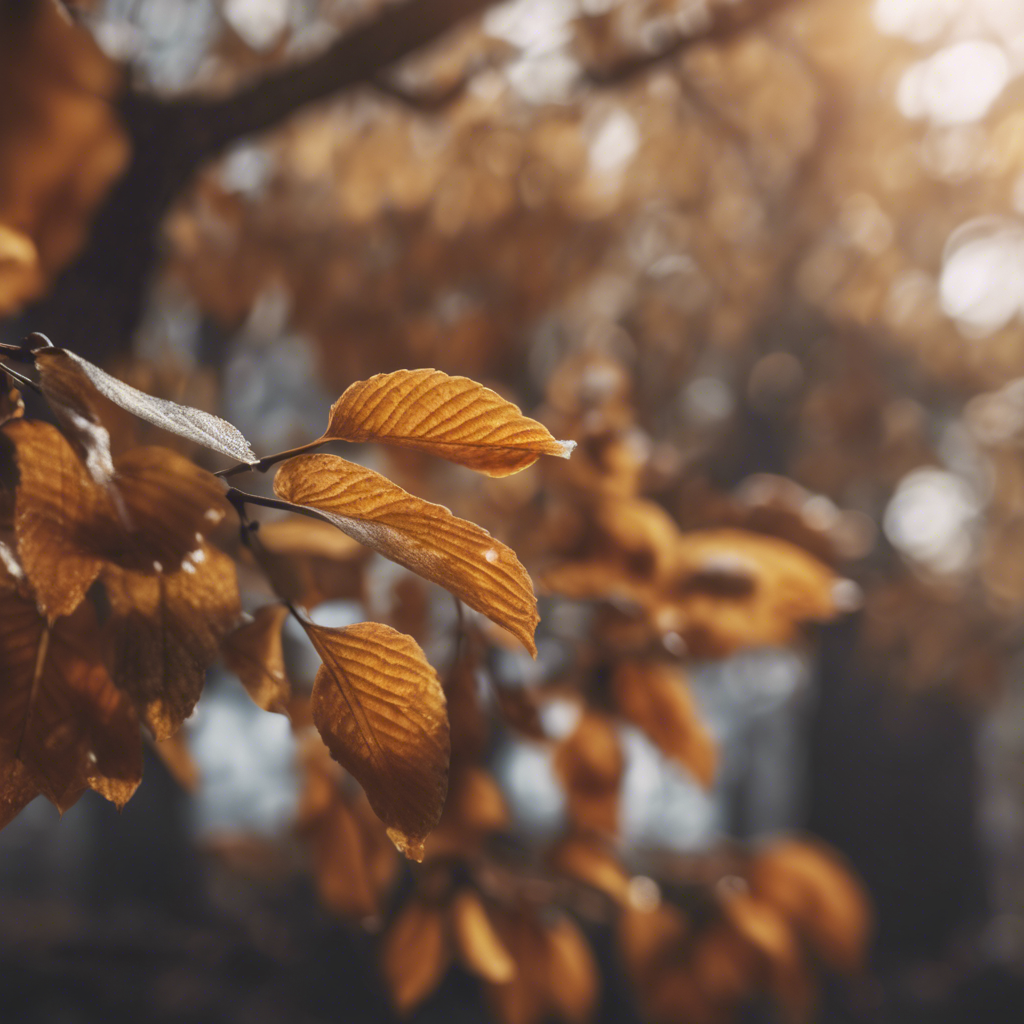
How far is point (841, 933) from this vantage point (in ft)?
2.73

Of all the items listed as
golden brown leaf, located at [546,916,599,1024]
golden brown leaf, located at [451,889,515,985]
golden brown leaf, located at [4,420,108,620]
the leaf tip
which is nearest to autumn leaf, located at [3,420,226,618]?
golden brown leaf, located at [4,420,108,620]

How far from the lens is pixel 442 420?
0.94ft

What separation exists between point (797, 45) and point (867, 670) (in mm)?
3530

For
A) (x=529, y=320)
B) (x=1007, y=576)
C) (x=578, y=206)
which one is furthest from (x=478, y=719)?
(x=1007, y=576)

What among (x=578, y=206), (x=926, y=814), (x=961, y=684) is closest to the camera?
(x=578, y=206)

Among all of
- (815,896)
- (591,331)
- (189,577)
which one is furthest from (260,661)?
(591,331)

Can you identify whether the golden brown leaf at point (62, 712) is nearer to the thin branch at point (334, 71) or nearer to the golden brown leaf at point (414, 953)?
the golden brown leaf at point (414, 953)

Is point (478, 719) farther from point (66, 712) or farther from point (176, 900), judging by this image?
point (176, 900)

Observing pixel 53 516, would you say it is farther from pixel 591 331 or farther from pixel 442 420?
pixel 591 331

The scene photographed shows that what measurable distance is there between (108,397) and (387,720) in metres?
0.14

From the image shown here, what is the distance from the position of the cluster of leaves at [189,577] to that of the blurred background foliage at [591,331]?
→ 0.61 ft

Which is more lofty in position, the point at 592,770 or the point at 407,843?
the point at 592,770

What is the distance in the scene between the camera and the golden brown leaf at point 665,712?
72cm

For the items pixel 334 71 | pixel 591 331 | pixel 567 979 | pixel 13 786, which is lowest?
pixel 13 786
